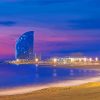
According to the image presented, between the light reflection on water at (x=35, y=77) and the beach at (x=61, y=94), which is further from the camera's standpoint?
the light reflection on water at (x=35, y=77)

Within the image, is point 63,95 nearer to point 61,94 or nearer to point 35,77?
point 61,94

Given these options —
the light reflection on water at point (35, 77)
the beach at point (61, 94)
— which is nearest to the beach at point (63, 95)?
the beach at point (61, 94)

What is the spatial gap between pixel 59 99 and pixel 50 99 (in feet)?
1.41

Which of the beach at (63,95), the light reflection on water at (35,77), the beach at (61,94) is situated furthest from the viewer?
the light reflection on water at (35,77)

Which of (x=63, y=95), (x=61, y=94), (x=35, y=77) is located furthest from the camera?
(x=35, y=77)

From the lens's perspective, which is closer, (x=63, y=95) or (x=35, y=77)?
(x=63, y=95)

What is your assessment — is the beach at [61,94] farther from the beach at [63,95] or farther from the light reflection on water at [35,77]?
the light reflection on water at [35,77]

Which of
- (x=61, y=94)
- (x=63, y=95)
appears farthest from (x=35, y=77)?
(x=63, y=95)

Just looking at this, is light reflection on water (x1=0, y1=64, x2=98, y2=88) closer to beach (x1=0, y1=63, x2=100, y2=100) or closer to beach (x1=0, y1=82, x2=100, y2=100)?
beach (x1=0, y1=63, x2=100, y2=100)

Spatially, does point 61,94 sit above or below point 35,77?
above

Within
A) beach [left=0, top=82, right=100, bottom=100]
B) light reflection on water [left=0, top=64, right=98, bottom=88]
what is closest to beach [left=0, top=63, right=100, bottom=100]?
beach [left=0, top=82, right=100, bottom=100]

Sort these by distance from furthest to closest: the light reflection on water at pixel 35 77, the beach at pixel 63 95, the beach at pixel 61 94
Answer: the light reflection on water at pixel 35 77
the beach at pixel 61 94
the beach at pixel 63 95

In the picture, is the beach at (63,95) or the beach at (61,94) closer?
the beach at (63,95)

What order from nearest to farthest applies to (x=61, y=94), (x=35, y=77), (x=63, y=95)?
(x=63, y=95) < (x=61, y=94) < (x=35, y=77)
